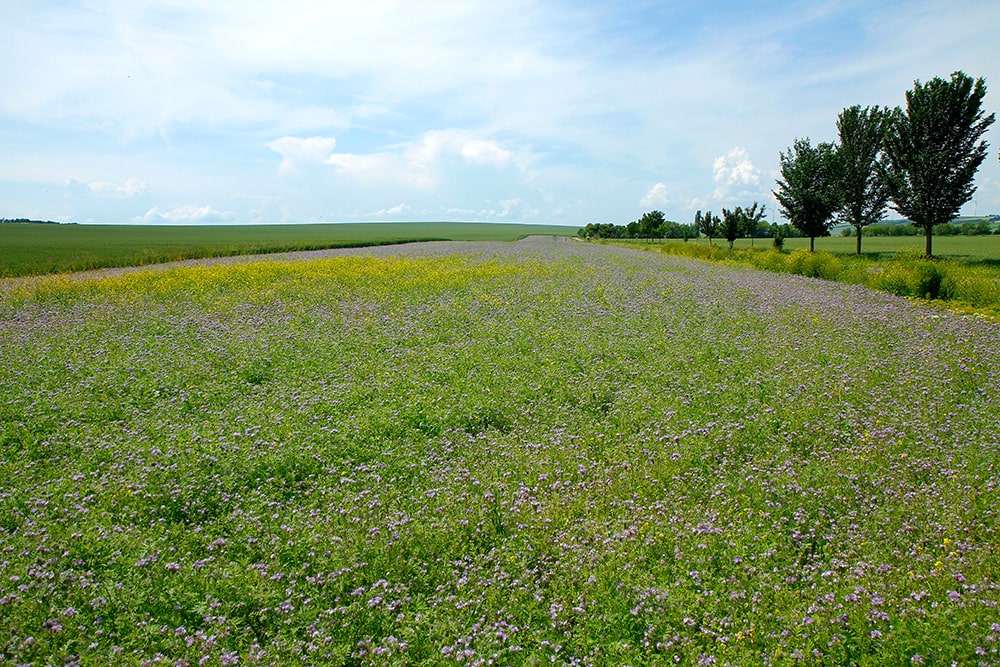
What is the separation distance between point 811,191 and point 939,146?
53.5ft

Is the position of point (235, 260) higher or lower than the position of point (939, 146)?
lower

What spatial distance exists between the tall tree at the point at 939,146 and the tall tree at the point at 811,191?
41.3 feet

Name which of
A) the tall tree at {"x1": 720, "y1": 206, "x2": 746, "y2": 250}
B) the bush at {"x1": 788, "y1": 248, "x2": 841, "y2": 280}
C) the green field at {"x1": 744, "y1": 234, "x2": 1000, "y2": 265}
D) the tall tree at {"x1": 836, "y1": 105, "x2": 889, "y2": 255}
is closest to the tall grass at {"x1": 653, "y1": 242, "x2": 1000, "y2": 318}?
the bush at {"x1": 788, "y1": 248, "x2": 841, "y2": 280}

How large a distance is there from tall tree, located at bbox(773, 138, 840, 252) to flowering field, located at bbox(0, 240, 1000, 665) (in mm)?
45837

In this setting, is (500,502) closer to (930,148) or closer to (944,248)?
(930,148)

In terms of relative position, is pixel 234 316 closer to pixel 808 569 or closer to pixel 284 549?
pixel 284 549

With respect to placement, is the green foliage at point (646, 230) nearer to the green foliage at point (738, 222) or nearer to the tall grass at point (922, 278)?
the green foliage at point (738, 222)

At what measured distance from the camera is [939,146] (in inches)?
1426

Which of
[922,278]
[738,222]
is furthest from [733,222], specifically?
[922,278]

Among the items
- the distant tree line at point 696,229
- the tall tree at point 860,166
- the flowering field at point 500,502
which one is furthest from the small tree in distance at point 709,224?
the flowering field at point 500,502

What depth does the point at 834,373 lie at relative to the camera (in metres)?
9.15

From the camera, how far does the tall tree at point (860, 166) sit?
46781 millimetres

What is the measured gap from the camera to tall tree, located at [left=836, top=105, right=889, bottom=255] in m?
46.8

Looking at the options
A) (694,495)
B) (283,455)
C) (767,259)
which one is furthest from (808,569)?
(767,259)
